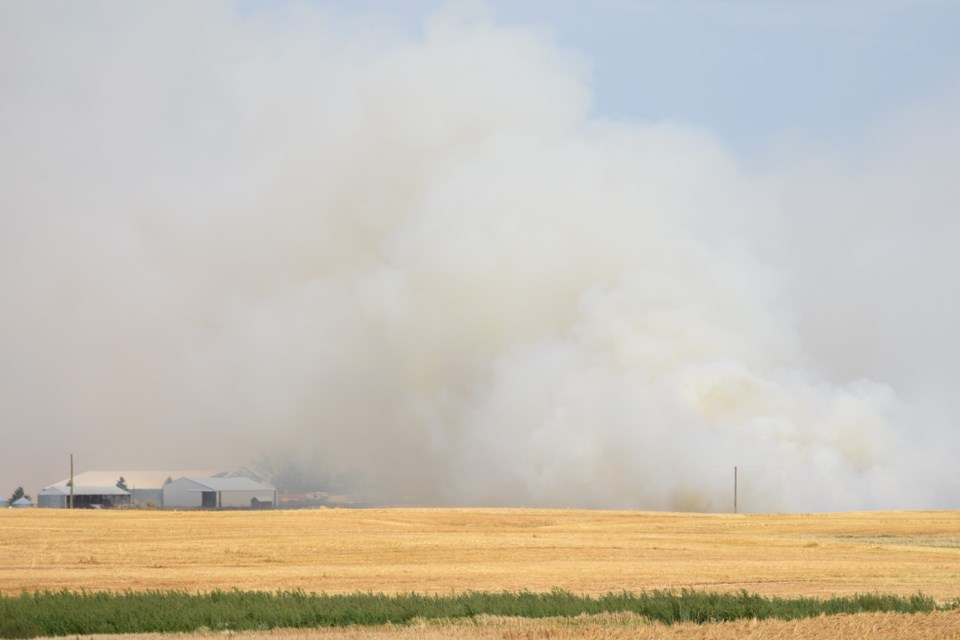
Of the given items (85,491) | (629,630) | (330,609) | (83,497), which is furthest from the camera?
(85,491)

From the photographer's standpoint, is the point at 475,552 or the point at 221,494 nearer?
the point at 475,552

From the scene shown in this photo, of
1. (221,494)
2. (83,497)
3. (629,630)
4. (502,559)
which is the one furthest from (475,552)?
(83,497)

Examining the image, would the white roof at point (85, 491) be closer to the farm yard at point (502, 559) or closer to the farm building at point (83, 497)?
the farm building at point (83, 497)

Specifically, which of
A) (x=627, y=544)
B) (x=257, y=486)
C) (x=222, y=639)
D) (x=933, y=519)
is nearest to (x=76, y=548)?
(x=627, y=544)

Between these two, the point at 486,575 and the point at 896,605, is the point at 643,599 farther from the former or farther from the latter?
the point at 486,575

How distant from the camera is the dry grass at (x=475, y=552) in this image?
3675cm

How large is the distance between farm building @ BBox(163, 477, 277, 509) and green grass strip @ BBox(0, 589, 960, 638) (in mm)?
107356

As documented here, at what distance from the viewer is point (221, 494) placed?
134 metres

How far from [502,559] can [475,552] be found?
408 centimetres

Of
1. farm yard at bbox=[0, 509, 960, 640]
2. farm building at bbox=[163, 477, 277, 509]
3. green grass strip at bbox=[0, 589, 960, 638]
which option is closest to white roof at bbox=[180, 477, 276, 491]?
farm building at bbox=[163, 477, 277, 509]

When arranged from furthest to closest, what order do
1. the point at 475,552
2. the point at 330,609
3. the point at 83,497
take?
the point at 83,497 → the point at 475,552 → the point at 330,609

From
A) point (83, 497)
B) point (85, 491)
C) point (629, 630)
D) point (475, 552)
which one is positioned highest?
point (85, 491)

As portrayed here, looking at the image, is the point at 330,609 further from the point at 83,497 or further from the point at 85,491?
the point at 85,491

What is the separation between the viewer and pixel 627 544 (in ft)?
192
